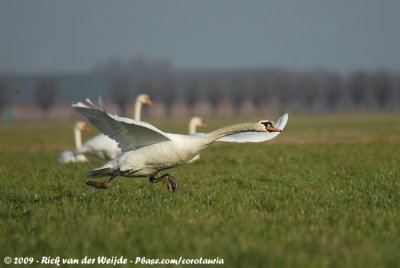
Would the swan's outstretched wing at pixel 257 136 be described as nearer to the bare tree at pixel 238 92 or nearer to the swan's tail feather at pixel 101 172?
the swan's tail feather at pixel 101 172

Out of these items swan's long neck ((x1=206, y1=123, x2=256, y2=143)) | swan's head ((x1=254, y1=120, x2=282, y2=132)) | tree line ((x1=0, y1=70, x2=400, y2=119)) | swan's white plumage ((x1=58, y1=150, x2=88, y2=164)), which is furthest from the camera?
tree line ((x1=0, y1=70, x2=400, y2=119))

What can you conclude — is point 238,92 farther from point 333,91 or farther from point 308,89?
point 333,91

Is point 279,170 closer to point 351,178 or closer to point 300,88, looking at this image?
point 351,178

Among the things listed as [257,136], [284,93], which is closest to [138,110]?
[257,136]

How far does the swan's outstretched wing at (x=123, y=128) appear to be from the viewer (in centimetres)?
889

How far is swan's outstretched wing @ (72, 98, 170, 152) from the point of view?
889 centimetres

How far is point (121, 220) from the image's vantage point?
7414 millimetres

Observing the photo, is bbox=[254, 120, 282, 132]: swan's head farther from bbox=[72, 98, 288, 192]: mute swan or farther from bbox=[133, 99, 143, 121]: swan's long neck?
bbox=[133, 99, 143, 121]: swan's long neck

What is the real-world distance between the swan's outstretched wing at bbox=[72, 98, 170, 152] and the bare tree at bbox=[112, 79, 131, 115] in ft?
432

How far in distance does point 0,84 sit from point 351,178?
433 feet

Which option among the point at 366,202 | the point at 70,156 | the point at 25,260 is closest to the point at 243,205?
the point at 366,202

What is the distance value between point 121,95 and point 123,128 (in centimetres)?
13775

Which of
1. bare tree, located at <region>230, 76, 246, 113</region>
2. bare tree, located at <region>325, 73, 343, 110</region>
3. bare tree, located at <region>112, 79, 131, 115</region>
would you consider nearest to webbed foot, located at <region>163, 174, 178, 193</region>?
bare tree, located at <region>112, 79, 131, 115</region>

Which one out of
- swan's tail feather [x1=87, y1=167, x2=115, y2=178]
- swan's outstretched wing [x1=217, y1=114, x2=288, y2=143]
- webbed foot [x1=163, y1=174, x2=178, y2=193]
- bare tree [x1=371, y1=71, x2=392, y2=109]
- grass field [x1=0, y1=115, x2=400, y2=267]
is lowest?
grass field [x1=0, y1=115, x2=400, y2=267]
